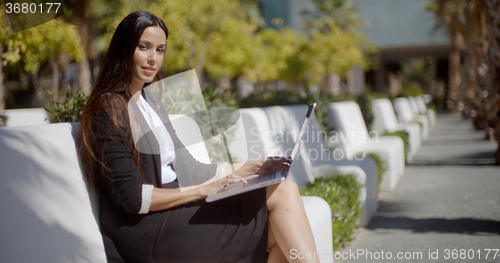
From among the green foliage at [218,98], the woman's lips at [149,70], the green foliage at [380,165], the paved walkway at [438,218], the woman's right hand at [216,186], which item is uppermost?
the woman's lips at [149,70]

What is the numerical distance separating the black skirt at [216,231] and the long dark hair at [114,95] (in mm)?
321

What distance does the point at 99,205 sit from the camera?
2268mm

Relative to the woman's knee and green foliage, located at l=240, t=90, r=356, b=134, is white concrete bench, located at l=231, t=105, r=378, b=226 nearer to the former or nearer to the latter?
the woman's knee

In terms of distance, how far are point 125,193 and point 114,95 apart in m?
0.48

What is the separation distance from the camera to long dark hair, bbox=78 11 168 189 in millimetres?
2133

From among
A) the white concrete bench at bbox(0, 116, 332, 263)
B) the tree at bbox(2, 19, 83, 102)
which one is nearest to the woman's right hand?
the white concrete bench at bbox(0, 116, 332, 263)

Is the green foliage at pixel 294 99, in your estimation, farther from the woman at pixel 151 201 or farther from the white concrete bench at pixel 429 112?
the white concrete bench at pixel 429 112

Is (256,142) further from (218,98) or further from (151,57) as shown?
(151,57)

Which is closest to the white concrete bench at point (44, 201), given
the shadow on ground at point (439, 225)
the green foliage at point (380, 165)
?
the shadow on ground at point (439, 225)

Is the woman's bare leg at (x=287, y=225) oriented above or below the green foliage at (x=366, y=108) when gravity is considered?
above

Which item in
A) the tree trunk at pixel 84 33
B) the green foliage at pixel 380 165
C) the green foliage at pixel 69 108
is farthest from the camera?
the tree trunk at pixel 84 33

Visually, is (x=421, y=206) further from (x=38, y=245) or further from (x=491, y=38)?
(x=38, y=245)

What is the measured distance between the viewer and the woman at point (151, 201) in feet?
6.95

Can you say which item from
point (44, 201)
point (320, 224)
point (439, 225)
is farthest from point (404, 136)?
point (44, 201)
